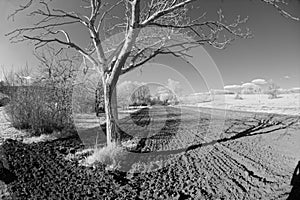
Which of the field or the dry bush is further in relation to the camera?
the dry bush

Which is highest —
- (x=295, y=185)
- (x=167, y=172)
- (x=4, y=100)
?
(x=4, y=100)

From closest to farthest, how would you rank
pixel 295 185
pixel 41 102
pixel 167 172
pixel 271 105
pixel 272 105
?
pixel 295 185
pixel 167 172
pixel 41 102
pixel 272 105
pixel 271 105

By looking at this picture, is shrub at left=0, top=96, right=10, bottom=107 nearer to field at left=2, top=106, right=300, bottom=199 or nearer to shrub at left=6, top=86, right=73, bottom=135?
shrub at left=6, top=86, right=73, bottom=135

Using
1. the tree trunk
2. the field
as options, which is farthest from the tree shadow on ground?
the tree trunk

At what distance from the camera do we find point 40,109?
29.4 feet

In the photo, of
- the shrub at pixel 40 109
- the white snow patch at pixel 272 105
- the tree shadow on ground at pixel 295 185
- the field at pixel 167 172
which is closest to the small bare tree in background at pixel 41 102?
the shrub at pixel 40 109

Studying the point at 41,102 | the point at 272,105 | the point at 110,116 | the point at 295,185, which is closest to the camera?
the point at 295,185

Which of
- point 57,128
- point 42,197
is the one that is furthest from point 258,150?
point 57,128

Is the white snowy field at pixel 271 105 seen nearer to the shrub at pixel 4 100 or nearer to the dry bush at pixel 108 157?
the dry bush at pixel 108 157

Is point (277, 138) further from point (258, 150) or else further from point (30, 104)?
point (30, 104)

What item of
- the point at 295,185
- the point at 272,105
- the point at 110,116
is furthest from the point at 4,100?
the point at 272,105

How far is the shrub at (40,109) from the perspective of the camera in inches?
352

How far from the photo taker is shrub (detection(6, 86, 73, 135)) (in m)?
8.95

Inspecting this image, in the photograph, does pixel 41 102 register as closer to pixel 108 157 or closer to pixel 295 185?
pixel 108 157
